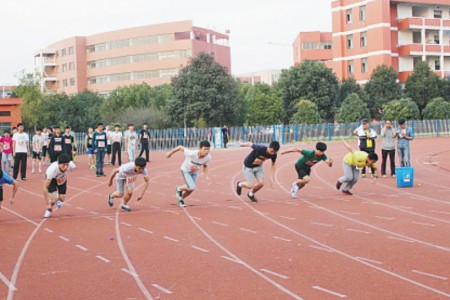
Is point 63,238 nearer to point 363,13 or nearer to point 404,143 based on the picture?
point 404,143

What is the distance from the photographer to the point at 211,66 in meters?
46.3

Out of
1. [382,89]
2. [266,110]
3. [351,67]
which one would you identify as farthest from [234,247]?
[351,67]

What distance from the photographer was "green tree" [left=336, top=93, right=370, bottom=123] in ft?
153

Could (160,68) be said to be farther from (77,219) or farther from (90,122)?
(77,219)

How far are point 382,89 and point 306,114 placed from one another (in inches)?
372

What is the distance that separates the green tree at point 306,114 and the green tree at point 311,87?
351 centimetres

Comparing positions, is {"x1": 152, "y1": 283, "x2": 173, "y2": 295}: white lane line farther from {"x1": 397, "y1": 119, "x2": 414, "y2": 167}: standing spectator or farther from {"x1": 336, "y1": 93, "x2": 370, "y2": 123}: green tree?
{"x1": 336, "y1": 93, "x2": 370, "y2": 123}: green tree

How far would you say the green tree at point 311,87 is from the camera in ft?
163

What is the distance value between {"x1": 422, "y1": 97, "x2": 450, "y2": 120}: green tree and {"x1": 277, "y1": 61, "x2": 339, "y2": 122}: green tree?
734 centimetres

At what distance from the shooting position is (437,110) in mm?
47688

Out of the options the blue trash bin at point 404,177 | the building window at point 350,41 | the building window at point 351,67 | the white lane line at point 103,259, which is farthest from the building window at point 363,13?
the white lane line at point 103,259

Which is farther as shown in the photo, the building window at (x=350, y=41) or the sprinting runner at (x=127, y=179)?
the building window at (x=350, y=41)

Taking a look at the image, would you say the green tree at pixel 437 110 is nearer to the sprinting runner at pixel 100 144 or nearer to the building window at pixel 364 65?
the building window at pixel 364 65

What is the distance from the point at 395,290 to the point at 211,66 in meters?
40.7
